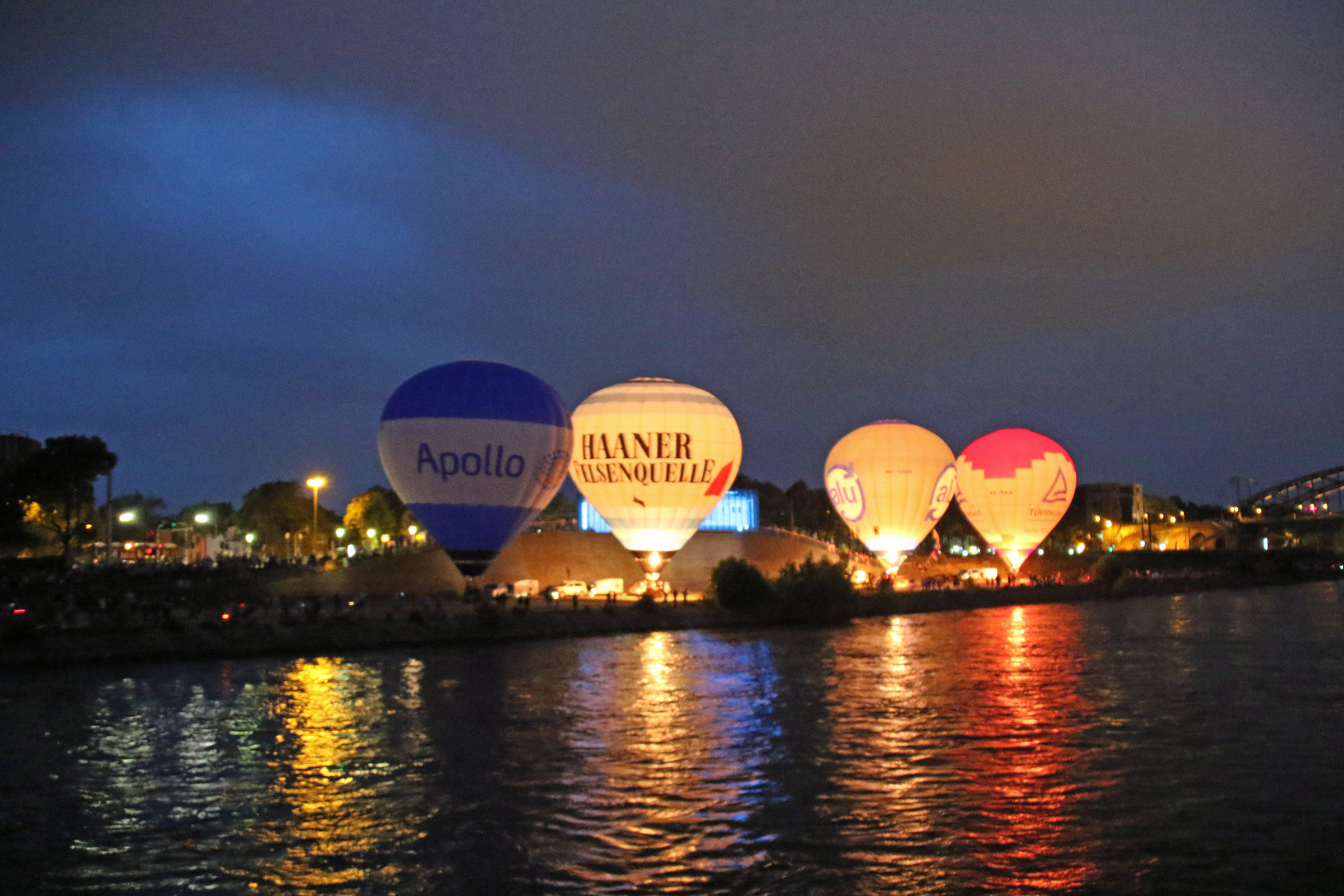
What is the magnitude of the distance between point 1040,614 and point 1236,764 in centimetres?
4193

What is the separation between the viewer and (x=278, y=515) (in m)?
105

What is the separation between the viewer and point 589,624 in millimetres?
48219

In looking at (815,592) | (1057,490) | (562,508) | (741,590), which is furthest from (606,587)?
(562,508)

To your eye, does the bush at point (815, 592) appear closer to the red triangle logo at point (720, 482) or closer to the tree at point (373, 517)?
the red triangle logo at point (720, 482)

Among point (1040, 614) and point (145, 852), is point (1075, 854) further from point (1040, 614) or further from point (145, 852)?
point (1040, 614)

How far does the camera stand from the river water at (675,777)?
15.8 meters

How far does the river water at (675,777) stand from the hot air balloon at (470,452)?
730cm

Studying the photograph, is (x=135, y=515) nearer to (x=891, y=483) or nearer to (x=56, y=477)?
(x=56, y=477)

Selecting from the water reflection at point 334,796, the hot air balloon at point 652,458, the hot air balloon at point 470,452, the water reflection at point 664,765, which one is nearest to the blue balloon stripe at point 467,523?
the hot air balloon at point 470,452

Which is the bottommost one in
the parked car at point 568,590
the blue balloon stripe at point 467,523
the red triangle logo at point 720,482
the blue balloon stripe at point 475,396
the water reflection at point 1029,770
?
the water reflection at point 1029,770

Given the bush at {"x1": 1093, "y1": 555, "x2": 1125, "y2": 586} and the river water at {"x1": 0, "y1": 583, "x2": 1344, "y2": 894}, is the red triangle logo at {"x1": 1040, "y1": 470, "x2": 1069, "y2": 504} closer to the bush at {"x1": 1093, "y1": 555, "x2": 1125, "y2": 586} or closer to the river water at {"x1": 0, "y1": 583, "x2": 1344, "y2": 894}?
the bush at {"x1": 1093, "y1": 555, "x2": 1125, "y2": 586}

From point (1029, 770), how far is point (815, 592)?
1385 inches

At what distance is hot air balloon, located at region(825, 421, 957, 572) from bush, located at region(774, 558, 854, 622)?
531 inches

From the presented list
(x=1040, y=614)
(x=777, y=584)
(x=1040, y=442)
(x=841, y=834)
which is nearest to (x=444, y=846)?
(x=841, y=834)
